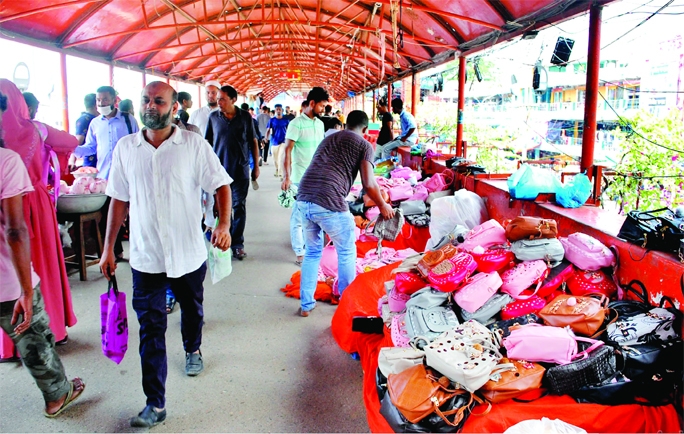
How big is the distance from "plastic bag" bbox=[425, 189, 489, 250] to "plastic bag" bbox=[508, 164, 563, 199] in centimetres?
67

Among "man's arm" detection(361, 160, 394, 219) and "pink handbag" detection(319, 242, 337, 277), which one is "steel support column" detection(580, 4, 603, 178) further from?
"pink handbag" detection(319, 242, 337, 277)

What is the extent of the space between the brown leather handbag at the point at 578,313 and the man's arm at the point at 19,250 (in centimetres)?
273

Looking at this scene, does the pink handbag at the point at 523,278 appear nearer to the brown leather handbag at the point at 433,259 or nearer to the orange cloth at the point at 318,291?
A: the brown leather handbag at the point at 433,259

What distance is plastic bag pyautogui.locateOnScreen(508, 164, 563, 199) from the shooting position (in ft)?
14.7

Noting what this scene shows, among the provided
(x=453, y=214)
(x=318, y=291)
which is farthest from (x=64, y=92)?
(x=453, y=214)

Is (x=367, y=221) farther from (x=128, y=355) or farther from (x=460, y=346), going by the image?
(x=460, y=346)

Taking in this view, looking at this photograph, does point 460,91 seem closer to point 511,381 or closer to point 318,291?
point 318,291

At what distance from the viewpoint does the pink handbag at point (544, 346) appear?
2.42 meters

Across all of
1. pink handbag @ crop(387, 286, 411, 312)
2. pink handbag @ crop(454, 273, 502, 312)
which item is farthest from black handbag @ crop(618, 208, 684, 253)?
pink handbag @ crop(387, 286, 411, 312)

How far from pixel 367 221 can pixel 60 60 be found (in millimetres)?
6803

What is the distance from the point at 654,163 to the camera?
6750mm

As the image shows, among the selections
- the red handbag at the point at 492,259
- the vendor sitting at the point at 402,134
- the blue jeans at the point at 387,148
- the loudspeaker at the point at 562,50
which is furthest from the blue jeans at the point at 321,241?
the blue jeans at the point at 387,148

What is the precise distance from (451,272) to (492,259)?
1.10 ft

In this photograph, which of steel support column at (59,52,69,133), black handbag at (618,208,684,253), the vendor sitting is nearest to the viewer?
black handbag at (618,208,684,253)
